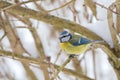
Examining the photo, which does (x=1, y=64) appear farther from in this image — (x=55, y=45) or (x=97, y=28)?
(x=97, y=28)

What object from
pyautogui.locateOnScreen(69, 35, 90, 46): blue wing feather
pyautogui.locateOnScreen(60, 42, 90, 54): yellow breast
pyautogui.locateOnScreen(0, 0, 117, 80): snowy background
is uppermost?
pyautogui.locateOnScreen(69, 35, 90, 46): blue wing feather

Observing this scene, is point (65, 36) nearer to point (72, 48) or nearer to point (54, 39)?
point (72, 48)

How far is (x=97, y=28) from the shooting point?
1.20m

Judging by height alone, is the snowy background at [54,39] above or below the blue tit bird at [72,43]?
below

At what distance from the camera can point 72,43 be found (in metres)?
1.29

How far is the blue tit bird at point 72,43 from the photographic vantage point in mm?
1249

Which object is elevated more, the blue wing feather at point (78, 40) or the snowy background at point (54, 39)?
the blue wing feather at point (78, 40)

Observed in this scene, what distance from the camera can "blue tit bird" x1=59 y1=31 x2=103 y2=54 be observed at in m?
1.25

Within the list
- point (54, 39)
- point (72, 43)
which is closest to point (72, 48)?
point (72, 43)

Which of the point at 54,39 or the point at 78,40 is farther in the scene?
the point at 54,39

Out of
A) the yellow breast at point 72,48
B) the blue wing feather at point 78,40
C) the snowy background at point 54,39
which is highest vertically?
the blue wing feather at point 78,40

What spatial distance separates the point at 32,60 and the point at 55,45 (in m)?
0.89

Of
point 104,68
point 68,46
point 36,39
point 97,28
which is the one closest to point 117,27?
point 97,28

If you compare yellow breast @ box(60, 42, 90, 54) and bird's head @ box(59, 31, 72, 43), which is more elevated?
bird's head @ box(59, 31, 72, 43)
